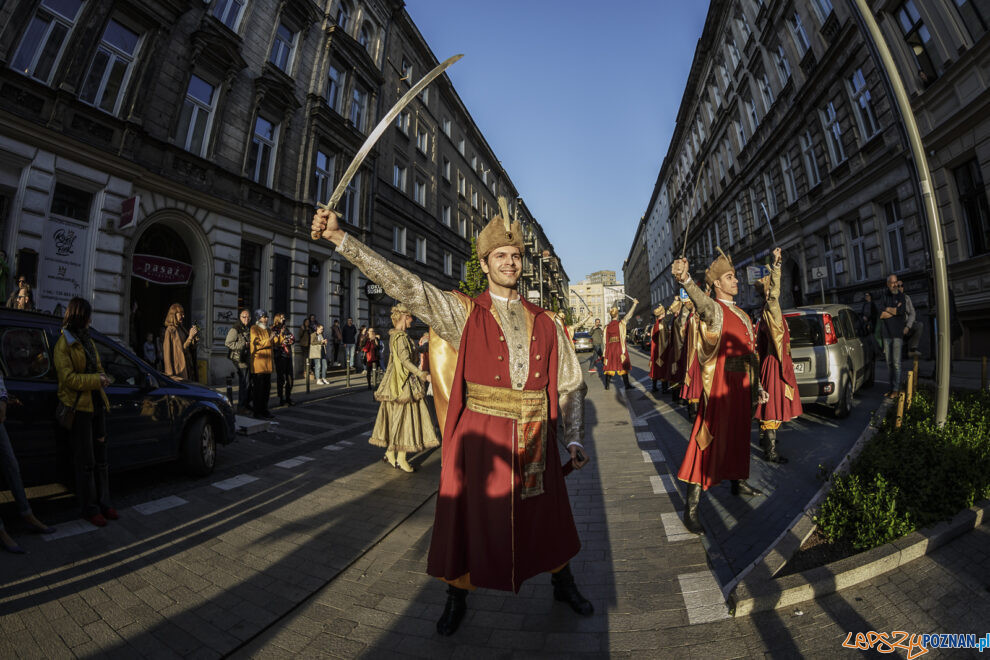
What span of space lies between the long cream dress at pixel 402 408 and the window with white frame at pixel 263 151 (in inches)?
491

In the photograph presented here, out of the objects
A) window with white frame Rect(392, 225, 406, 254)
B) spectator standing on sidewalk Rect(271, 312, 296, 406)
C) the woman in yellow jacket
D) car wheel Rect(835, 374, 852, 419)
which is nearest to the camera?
the woman in yellow jacket

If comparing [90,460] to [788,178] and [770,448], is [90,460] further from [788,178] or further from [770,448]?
[788,178]

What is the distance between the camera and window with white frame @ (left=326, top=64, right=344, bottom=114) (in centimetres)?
1800

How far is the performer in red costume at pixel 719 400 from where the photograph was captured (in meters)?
3.40

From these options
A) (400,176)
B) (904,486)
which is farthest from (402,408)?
(400,176)

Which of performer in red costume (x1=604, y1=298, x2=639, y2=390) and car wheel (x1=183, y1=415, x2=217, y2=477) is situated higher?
performer in red costume (x1=604, y1=298, x2=639, y2=390)

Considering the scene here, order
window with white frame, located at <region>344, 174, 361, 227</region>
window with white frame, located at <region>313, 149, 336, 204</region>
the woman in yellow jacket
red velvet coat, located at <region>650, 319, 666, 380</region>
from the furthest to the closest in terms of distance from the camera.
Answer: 1. window with white frame, located at <region>344, 174, 361, 227</region>
2. window with white frame, located at <region>313, 149, 336, 204</region>
3. red velvet coat, located at <region>650, 319, 666, 380</region>
4. the woman in yellow jacket

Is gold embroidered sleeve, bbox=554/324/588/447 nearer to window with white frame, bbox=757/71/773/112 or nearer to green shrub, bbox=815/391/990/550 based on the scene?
green shrub, bbox=815/391/990/550

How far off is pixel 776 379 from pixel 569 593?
13.8ft

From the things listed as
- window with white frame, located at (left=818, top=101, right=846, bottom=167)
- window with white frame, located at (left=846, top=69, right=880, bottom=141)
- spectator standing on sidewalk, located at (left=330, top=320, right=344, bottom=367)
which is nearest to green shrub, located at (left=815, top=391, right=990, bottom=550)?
spectator standing on sidewalk, located at (left=330, top=320, right=344, bottom=367)

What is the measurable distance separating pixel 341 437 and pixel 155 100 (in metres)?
11.0

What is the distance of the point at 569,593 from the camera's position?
246cm

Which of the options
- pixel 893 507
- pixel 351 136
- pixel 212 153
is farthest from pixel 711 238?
pixel 893 507

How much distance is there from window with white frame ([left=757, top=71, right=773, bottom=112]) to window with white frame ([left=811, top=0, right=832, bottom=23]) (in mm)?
4794
